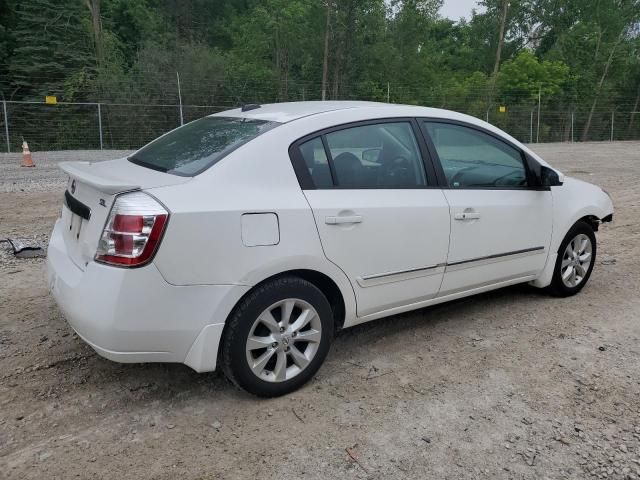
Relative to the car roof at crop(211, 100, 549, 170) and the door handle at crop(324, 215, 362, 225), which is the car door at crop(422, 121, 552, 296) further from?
the door handle at crop(324, 215, 362, 225)

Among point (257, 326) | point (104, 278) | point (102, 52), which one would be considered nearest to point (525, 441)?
point (257, 326)

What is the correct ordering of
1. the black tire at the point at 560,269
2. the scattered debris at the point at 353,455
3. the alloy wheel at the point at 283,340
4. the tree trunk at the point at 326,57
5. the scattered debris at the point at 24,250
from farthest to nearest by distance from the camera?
the tree trunk at the point at 326,57, the scattered debris at the point at 24,250, the black tire at the point at 560,269, the alloy wheel at the point at 283,340, the scattered debris at the point at 353,455

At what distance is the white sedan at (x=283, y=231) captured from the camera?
8.87 ft

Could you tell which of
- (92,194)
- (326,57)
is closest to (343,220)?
(92,194)

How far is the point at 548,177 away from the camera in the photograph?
4281 mm

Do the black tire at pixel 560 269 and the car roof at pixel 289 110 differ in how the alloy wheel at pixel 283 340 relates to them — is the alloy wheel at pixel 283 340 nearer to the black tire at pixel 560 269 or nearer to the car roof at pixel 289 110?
the car roof at pixel 289 110

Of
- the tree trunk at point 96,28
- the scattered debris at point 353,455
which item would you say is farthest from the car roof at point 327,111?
the tree trunk at point 96,28

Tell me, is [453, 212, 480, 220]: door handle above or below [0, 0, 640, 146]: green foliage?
below

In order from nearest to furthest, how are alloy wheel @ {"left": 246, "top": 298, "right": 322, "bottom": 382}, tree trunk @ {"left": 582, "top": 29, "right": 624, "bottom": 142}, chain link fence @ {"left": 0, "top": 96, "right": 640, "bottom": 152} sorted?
alloy wheel @ {"left": 246, "top": 298, "right": 322, "bottom": 382}, chain link fence @ {"left": 0, "top": 96, "right": 640, "bottom": 152}, tree trunk @ {"left": 582, "top": 29, "right": 624, "bottom": 142}

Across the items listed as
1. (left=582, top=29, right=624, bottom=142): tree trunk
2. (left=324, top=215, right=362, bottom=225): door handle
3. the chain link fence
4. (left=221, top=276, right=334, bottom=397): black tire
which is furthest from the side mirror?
(left=582, top=29, right=624, bottom=142): tree trunk

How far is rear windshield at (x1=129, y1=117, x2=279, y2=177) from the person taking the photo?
308 cm

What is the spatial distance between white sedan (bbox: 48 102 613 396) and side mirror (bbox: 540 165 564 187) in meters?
0.02

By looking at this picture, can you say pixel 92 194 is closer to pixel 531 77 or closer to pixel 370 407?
pixel 370 407

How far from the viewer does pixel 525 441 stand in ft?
9.09
